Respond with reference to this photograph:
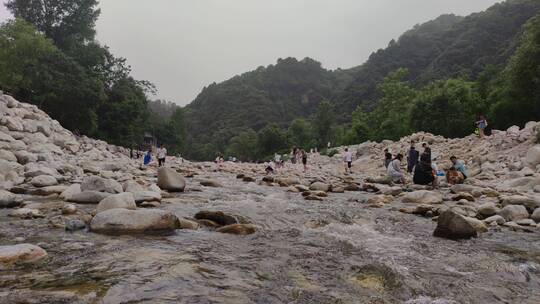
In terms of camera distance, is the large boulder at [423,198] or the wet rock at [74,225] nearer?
the wet rock at [74,225]

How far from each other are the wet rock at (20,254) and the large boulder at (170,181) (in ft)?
22.5

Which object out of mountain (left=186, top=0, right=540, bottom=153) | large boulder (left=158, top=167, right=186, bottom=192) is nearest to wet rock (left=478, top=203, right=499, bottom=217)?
large boulder (left=158, top=167, right=186, bottom=192)

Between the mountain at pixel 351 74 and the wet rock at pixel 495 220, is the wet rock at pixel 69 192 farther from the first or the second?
the mountain at pixel 351 74

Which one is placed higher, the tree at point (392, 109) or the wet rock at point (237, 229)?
the tree at point (392, 109)

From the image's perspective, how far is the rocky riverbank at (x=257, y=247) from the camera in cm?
381

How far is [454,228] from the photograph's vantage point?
259 inches

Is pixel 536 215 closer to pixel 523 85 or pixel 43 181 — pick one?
pixel 43 181

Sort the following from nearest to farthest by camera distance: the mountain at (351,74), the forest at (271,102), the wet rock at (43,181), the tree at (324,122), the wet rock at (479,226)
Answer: the wet rock at (479,226) → the wet rock at (43,181) → the forest at (271,102) → the tree at (324,122) → the mountain at (351,74)

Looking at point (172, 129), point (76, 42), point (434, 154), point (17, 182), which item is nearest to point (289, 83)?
point (172, 129)

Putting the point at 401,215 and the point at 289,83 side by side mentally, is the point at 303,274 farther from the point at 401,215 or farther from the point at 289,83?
the point at 289,83

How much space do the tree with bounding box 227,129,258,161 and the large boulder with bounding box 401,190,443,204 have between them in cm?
7380

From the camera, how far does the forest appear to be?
1266 inches

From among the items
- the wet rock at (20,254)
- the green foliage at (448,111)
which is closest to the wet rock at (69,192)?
the wet rock at (20,254)

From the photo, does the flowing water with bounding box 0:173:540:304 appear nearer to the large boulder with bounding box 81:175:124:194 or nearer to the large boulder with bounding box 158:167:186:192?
the large boulder with bounding box 81:175:124:194
